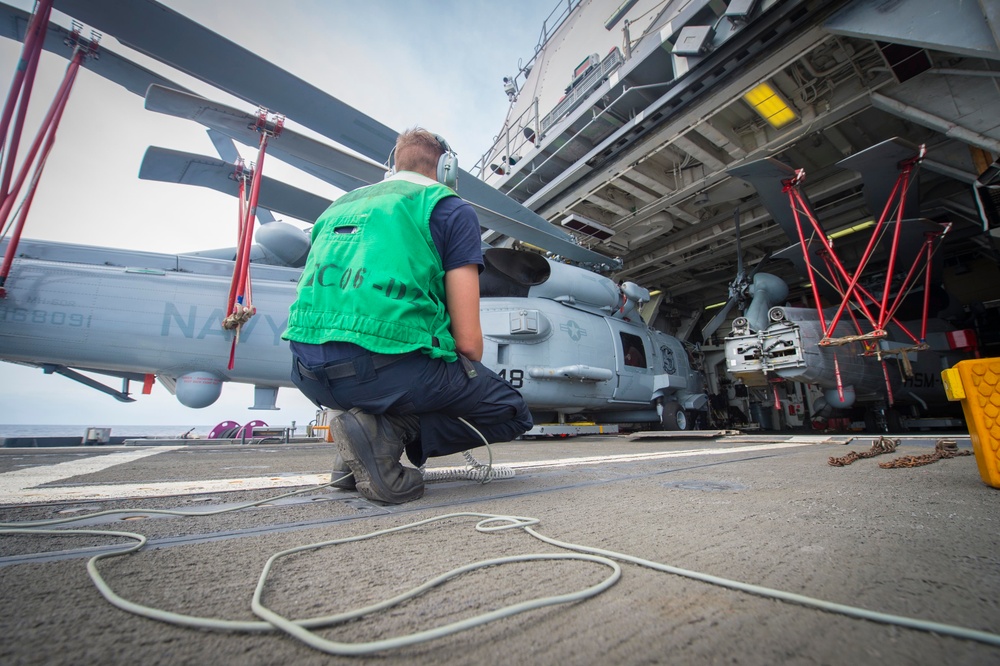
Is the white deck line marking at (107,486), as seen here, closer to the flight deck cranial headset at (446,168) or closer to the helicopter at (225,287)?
the flight deck cranial headset at (446,168)

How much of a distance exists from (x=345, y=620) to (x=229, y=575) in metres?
0.31

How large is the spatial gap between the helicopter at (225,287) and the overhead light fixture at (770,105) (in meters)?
2.90

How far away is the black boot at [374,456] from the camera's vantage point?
1.28 meters

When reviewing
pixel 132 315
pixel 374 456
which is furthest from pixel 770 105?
pixel 132 315

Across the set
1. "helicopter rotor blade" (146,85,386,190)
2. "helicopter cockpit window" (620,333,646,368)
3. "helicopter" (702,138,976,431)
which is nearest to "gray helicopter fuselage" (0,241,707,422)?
"helicopter cockpit window" (620,333,646,368)

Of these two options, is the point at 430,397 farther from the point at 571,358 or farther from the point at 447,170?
the point at 571,358

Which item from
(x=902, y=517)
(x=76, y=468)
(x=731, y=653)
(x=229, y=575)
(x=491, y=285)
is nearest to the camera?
(x=731, y=653)

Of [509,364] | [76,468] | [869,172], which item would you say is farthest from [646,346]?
[76,468]

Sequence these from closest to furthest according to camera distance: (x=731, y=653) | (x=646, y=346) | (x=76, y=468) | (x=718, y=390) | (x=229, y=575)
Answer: (x=731, y=653), (x=229, y=575), (x=76, y=468), (x=646, y=346), (x=718, y=390)

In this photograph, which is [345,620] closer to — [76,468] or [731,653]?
[731,653]

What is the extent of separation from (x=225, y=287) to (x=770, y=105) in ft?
22.3

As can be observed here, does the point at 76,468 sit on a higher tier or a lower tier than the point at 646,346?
lower

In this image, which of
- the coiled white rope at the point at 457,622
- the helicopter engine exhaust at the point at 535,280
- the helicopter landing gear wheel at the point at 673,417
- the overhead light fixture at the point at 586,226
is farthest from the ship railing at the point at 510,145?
the coiled white rope at the point at 457,622

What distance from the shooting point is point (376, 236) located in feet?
4.27
